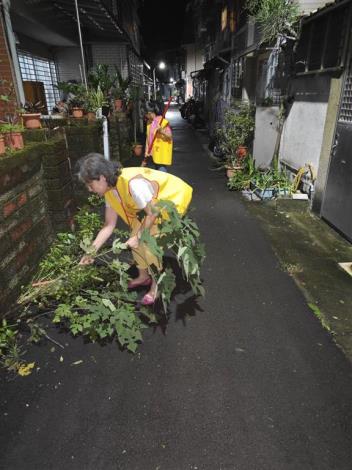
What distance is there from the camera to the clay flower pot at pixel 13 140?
353 centimetres

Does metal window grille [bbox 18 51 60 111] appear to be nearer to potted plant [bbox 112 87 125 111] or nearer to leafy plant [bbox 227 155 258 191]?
potted plant [bbox 112 87 125 111]

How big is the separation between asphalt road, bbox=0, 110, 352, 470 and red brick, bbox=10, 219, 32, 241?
1.13 meters

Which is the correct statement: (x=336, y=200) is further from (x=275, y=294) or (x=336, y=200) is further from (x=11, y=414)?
(x=11, y=414)

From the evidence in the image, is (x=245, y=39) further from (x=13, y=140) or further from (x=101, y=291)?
(x=101, y=291)

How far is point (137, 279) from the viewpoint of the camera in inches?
152

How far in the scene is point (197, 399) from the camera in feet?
8.02

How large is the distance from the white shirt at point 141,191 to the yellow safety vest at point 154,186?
0.21ft

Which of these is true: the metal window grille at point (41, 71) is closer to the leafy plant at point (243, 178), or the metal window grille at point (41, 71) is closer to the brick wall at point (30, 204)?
the leafy plant at point (243, 178)

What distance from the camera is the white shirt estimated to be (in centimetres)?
286

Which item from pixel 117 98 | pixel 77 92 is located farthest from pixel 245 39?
pixel 77 92

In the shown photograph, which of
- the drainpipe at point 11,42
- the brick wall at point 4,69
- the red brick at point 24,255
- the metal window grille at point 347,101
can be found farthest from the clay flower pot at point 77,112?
the metal window grille at point 347,101

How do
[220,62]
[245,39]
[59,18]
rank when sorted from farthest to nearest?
[220,62]
[245,39]
[59,18]

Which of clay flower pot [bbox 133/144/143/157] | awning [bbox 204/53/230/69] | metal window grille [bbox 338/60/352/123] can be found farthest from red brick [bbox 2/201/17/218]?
awning [bbox 204/53/230/69]

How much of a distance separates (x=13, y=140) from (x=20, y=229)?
3.38ft
